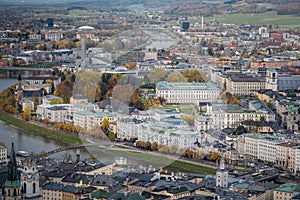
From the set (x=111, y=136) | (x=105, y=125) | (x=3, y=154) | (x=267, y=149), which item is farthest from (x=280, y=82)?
(x=3, y=154)

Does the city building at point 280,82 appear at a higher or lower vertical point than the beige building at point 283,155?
lower

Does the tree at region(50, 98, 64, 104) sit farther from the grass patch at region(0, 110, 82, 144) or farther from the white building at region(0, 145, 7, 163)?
the white building at region(0, 145, 7, 163)

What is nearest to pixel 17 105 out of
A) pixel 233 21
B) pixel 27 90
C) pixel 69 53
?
pixel 27 90

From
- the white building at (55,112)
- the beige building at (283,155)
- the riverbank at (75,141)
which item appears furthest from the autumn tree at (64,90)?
the beige building at (283,155)

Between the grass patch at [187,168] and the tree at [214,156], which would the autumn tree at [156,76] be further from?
the grass patch at [187,168]

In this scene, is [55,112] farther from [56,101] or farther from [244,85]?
[244,85]

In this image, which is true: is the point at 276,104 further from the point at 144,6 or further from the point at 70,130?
the point at 144,6

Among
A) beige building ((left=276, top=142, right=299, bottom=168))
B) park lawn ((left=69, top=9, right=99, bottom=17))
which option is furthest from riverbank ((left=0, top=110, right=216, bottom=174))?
park lawn ((left=69, top=9, right=99, bottom=17))
